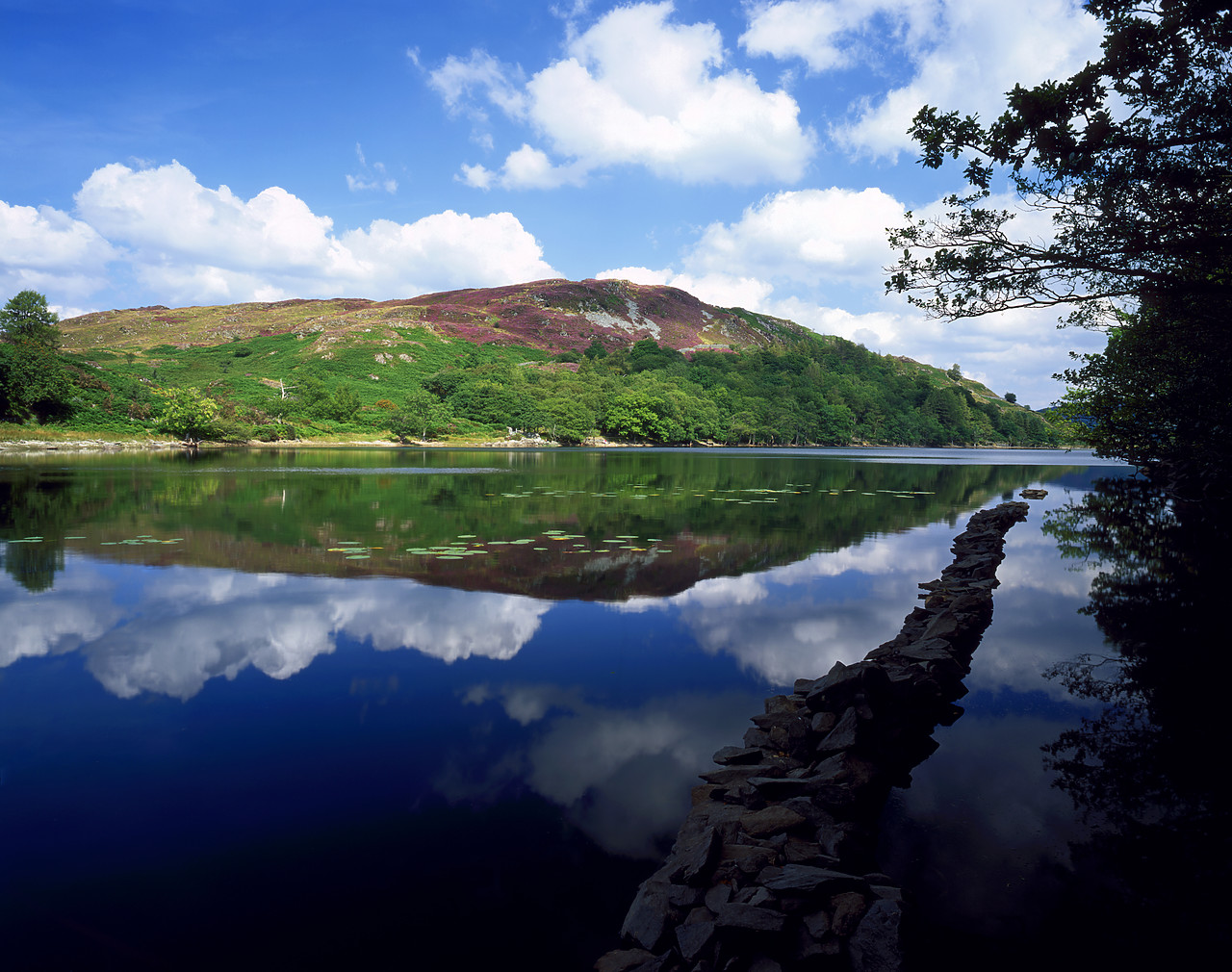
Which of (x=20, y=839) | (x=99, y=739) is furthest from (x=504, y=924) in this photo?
(x=99, y=739)

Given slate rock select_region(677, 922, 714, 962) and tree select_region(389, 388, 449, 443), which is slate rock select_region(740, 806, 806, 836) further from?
tree select_region(389, 388, 449, 443)

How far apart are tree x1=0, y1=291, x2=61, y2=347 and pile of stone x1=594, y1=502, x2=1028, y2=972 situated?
234ft

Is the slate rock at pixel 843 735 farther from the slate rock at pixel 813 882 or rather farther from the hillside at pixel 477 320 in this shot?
the hillside at pixel 477 320

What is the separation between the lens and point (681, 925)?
3297 millimetres

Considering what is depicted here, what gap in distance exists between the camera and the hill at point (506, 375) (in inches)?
2825

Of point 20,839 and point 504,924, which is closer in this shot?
point 504,924

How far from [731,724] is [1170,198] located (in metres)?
10.9

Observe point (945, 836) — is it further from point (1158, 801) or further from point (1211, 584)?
point (1211, 584)

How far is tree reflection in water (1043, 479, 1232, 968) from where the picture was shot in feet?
12.1

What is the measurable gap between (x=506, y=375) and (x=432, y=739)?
89282mm

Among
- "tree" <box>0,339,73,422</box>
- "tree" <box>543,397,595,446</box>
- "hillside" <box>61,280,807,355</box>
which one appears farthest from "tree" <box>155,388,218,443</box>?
"hillside" <box>61,280,807,355</box>

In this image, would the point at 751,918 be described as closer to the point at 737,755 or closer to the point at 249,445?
the point at 737,755

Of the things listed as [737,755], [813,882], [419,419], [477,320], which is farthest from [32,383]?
[477,320]

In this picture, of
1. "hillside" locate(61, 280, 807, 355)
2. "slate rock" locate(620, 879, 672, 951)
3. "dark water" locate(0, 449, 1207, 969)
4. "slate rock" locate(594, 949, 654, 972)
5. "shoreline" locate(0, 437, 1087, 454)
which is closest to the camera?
"slate rock" locate(594, 949, 654, 972)
